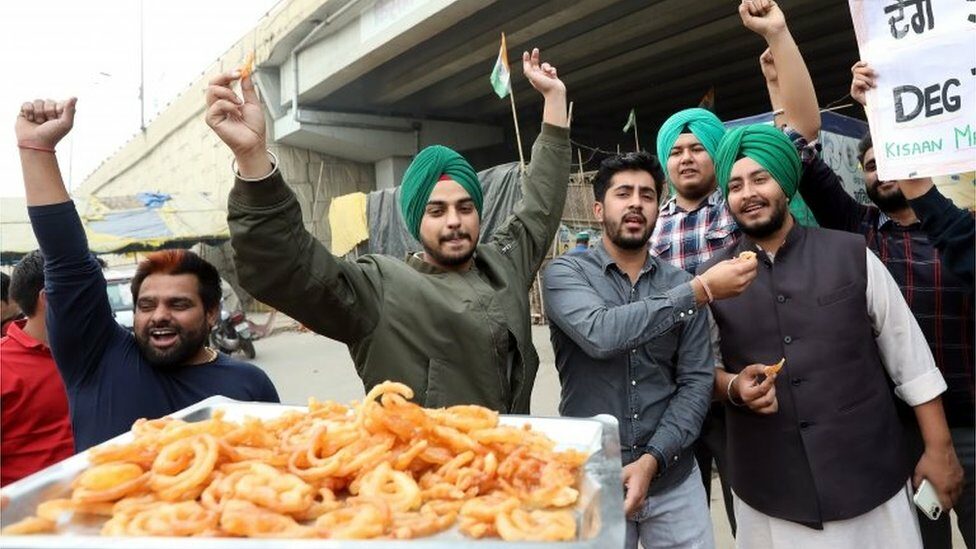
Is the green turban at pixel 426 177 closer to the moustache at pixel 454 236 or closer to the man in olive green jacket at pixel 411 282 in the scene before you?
the man in olive green jacket at pixel 411 282

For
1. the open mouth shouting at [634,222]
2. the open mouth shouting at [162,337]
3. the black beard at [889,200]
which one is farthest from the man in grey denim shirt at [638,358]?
the open mouth shouting at [162,337]

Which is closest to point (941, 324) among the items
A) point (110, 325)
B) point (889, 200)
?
point (889, 200)

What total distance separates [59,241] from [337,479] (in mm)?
1336

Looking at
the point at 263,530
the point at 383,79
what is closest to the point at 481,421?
the point at 263,530

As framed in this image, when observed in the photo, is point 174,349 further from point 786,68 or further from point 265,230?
point 786,68

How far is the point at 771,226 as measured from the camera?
7.88ft

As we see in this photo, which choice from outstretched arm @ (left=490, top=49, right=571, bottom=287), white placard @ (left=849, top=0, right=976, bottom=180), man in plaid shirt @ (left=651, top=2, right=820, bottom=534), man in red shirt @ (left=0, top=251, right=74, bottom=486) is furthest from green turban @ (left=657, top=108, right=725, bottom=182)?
man in red shirt @ (left=0, top=251, right=74, bottom=486)

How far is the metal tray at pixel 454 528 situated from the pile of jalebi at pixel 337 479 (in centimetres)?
3

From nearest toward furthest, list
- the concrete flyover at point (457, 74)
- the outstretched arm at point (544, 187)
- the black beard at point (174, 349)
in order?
the black beard at point (174, 349) → the outstretched arm at point (544, 187) → the concrete flyover at point (457, 74)

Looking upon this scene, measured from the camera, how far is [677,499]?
239 cm

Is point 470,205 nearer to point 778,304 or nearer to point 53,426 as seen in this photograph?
point 778,304

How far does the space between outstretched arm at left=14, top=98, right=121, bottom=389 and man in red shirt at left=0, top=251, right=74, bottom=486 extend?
0.45m

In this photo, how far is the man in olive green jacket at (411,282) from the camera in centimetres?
181

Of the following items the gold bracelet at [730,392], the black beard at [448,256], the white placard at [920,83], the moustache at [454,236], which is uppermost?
the white placard at [920,83]
